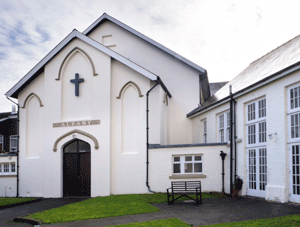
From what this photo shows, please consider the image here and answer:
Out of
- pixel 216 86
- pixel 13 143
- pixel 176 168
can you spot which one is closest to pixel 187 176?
pixel 176 168

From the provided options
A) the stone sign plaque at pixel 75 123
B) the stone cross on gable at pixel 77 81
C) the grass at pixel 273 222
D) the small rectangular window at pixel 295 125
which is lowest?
the grass at pixel 273 222

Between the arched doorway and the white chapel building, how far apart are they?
58 millimetres

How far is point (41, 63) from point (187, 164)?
1085cm

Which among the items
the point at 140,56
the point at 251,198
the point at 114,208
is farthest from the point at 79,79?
the point at 251,198

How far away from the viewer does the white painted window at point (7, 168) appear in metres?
22.6

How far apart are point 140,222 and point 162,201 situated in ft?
15.7

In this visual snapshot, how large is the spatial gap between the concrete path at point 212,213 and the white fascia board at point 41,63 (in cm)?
1226

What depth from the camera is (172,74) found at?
961 inches

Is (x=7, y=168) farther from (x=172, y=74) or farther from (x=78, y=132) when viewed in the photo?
(x=172, y=74)

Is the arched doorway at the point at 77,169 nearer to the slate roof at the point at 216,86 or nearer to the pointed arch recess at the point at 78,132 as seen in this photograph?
the pointed arch recess at the point at 78,132

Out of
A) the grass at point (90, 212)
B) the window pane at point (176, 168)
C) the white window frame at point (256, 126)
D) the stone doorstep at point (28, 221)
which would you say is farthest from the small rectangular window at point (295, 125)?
the stone doorstep at point (28, 221)

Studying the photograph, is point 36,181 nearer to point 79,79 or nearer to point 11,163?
point 11,163

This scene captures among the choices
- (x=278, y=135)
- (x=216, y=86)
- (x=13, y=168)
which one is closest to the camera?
(x=278, y=135)

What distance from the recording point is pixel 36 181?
21.4 m
